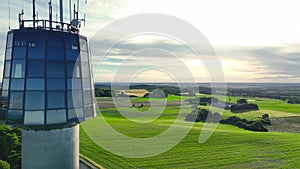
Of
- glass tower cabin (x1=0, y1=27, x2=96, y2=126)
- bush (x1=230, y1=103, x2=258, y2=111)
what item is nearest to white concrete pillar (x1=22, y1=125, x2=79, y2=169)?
glass tower cabin (x1=0, y1=27, x2=96, y2=126)

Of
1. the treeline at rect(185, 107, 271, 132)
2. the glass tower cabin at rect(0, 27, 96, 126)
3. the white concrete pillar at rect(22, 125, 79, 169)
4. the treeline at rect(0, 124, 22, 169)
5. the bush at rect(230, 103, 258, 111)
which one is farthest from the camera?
the bush at rect(230, 103, 258, 111)

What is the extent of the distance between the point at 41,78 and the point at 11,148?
22500 millimetres

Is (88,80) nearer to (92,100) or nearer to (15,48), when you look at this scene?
(92,100)

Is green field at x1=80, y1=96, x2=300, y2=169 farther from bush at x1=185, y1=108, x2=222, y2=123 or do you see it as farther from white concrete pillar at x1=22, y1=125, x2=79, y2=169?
bush at x1=185, y1=108, x2=222, y2=123

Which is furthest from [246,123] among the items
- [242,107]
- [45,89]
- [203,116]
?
[45,89]

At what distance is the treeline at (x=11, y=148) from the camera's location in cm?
2571

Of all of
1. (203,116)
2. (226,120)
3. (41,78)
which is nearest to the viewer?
(41,78)

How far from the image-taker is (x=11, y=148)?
29.1 meters

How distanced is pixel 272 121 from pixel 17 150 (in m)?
61.0

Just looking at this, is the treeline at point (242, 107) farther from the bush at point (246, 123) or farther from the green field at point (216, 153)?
the green field at point (216, 153)

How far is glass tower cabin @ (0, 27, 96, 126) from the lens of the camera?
10.7 meters

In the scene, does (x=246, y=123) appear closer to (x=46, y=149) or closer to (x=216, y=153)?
(x=216, y=153)

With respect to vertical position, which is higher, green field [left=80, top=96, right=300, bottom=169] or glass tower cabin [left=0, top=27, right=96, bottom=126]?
glass tower cabin [left=0, top=27, right=96, bottom=126]

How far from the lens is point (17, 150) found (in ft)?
92.4
